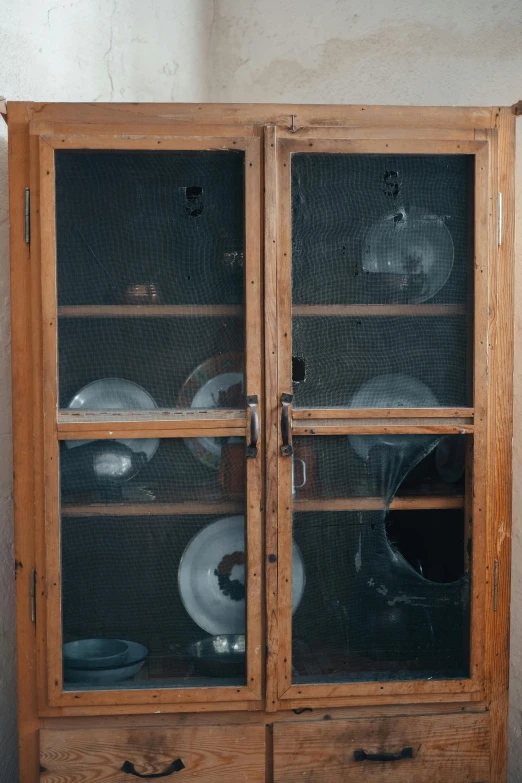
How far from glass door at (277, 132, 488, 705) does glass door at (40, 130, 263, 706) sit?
4.8 inches

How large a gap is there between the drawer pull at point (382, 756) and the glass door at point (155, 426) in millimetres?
286

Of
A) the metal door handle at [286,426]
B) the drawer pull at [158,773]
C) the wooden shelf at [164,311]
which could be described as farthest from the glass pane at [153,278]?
the drawer pull at [158,773]

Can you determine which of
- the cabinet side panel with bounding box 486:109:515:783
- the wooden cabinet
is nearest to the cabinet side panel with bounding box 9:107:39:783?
the wooden cabinet

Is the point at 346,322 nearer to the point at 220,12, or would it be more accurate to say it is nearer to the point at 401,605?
the point at 401,605

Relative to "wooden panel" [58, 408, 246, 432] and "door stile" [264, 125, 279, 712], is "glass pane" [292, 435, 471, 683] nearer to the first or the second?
"door stile" [264, 125, 279, 712]

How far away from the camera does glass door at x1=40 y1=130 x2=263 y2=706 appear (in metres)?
1.62

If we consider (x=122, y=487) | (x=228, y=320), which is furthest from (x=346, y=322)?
(x=122, y=487)

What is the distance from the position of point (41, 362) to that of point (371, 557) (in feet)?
3.10

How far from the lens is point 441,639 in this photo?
172cm

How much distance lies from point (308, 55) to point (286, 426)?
1469 mm

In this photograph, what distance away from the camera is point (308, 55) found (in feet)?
7.77

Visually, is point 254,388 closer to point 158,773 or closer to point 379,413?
point 379,413

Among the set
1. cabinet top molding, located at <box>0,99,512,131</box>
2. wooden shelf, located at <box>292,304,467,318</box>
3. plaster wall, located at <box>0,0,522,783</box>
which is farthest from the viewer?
plaster wall, located at <box>0,0,522,783</box>

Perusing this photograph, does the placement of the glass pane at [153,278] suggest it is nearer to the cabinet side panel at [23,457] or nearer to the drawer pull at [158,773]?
the cabinet side panel at [23,457]
